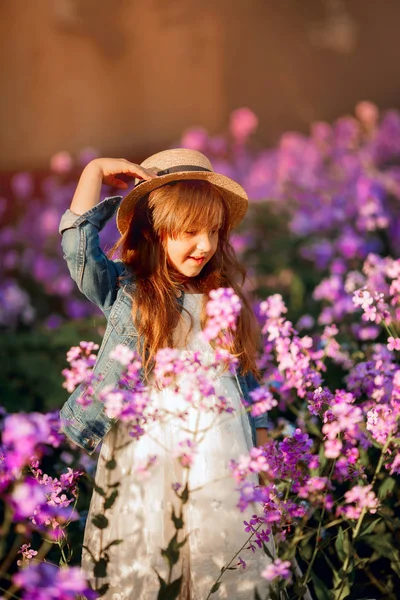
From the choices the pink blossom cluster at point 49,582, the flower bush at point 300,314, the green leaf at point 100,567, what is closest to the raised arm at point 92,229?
the flower bush at point 300,314

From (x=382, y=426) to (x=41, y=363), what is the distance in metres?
2.54

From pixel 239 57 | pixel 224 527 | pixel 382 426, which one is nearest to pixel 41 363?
pixel 224 527

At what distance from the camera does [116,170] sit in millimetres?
2143

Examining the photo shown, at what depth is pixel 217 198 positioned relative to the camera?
228 centimetres

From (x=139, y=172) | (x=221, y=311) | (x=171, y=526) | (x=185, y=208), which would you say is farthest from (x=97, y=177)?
(x=171, y=526)

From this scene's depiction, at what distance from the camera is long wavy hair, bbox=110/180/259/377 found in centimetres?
215

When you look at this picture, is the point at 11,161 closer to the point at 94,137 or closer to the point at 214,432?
the point at 94,137

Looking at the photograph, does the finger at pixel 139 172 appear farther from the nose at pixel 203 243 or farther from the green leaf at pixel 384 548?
the green leaf at pixel 384 548

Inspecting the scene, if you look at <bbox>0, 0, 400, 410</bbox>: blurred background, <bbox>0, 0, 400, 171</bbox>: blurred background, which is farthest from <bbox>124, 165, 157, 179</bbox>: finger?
<bbox>0, 0, 400, 171</bbox>: blurred background

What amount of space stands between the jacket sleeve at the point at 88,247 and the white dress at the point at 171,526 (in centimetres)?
35

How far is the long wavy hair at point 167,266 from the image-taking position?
7.06 feet

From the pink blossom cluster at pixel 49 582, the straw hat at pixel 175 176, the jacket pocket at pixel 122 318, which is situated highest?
the straw hat at pixel 175 176

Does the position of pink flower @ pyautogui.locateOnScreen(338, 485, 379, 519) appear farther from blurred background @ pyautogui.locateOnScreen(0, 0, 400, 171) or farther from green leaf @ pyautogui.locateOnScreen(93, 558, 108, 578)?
blurred background @ pyautogui.locateOnScreen(0, 0, 400, 171)

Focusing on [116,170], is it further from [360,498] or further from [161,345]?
[360,498]
